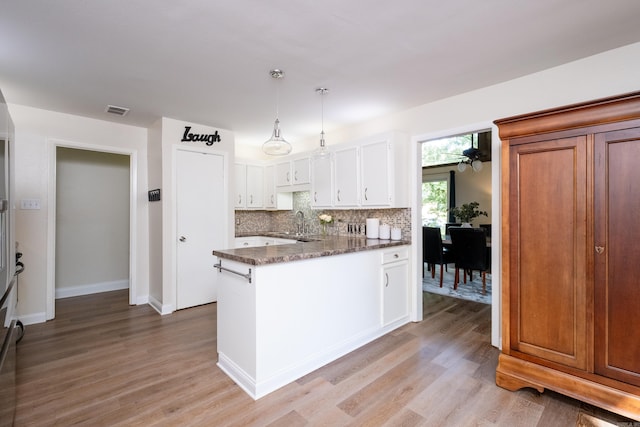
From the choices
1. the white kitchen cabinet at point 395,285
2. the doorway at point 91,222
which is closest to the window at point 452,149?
the white kitchen cabinet at point 395,285

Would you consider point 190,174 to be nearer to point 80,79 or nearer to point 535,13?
point 80,79

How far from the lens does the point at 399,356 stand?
2660 millimetres

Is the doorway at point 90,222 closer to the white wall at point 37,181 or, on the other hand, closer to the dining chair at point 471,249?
the white wall at point 37,181

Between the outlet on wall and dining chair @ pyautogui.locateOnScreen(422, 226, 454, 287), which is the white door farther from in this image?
dining chair @ pyautogui.locateOnScreen(422, 226, 454, 287)

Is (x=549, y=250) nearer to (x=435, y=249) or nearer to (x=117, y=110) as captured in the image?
(x=435, y=249)

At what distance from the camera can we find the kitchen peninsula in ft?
6.97

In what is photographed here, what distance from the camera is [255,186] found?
200 inches

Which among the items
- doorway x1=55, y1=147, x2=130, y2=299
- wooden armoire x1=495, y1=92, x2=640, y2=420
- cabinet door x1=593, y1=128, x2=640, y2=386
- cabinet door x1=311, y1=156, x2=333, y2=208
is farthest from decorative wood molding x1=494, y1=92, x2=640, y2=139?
doorway x1=55, y1=147, x2=130, y2=299

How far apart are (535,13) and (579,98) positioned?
1.00 meters

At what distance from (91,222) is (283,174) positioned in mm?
3185

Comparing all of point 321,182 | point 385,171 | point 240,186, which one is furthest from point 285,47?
point 240,186

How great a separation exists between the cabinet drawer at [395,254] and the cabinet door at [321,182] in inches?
45.9

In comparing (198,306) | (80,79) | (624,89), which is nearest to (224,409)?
(198,306)

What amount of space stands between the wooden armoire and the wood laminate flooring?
0.26 metres
